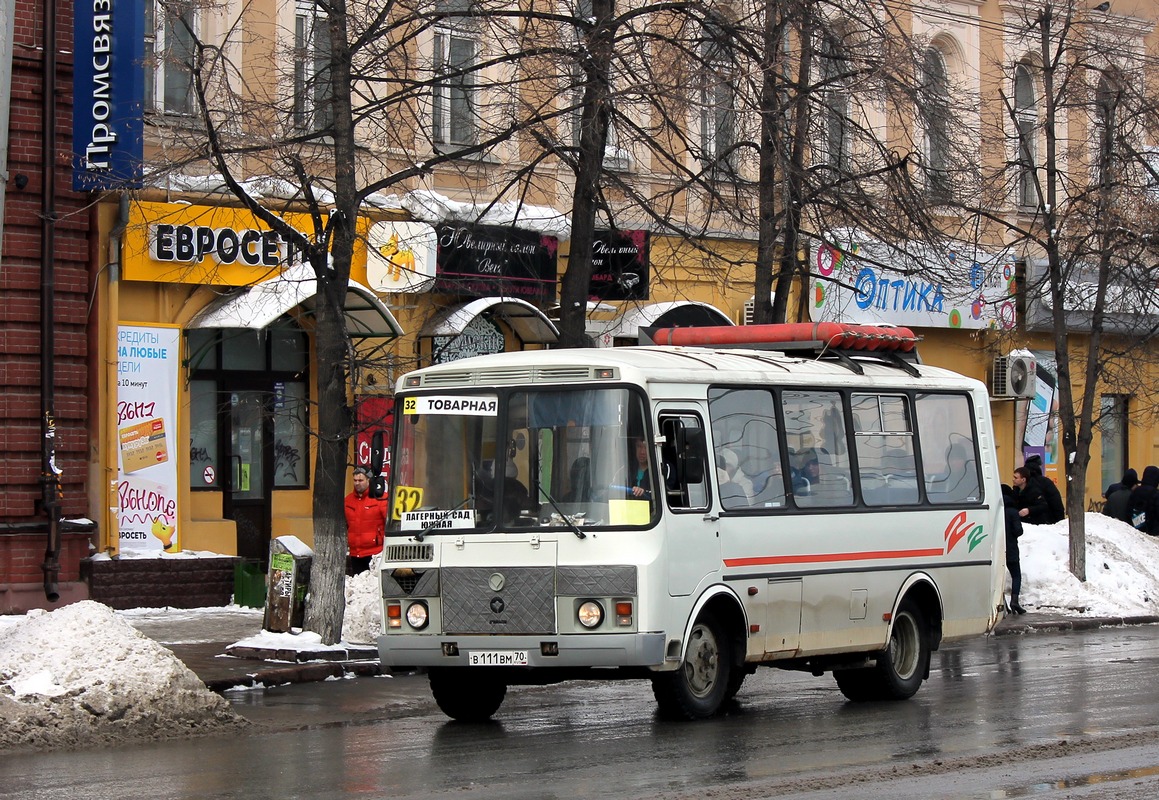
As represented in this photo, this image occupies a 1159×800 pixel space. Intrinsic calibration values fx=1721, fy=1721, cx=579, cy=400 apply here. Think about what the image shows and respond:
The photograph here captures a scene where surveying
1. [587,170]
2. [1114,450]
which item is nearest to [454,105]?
[587,170]

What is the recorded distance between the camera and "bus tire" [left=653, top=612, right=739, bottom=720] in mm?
12094

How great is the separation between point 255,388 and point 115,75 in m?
4.76

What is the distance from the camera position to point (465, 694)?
12.7 metres

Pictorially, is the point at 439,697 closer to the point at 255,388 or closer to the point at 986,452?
the point at 986,452

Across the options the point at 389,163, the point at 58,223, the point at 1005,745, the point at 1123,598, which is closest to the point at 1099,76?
the point at 1123,598

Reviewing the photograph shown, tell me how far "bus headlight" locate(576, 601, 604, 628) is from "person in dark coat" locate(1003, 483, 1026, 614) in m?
12.2

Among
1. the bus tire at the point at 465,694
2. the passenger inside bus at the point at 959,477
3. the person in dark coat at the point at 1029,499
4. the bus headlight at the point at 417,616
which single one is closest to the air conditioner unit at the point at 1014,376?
the person in dark coat at the point at 1029,499

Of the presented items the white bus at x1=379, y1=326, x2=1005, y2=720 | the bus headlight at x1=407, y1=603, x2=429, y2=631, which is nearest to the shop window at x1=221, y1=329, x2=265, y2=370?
the white bus at x1=379, y1=326, x2=1005, y2=720

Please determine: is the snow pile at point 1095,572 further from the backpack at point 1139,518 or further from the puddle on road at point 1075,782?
the puddle on road at point 1075,782

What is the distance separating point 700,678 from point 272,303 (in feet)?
31.8

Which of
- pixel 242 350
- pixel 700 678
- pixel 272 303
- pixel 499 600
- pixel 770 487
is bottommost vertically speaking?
pixel 700 678

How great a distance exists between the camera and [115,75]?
1864cm

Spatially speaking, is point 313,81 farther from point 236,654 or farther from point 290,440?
point 290,440

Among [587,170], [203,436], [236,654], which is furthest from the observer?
[203,436]
